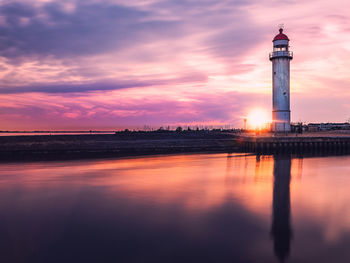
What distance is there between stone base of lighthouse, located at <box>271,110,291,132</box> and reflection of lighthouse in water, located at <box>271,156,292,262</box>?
22.6 meters

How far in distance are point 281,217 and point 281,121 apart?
113 ft

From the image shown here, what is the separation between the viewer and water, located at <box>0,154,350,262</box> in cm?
830

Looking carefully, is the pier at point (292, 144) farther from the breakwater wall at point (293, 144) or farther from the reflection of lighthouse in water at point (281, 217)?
the reflection of lighthouse in water at point (281, 217)

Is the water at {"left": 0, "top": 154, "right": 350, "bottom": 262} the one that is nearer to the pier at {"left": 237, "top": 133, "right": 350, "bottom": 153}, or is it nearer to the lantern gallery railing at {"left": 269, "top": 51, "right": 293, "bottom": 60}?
the pier at {"left": 237, "top": 133, "right": 350, "bottom": 153}

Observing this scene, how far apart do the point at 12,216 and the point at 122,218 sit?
183 inches

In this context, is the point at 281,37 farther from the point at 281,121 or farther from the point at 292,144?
the point at 292,144

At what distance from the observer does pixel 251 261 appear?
792cm

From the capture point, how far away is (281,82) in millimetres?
43344

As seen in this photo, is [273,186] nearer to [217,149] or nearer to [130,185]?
[130,185]

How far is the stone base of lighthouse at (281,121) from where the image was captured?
4341 cm

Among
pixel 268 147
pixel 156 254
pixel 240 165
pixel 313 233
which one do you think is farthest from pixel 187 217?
pixel 268 147

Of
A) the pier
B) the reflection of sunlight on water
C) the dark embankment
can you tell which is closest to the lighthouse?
the pier

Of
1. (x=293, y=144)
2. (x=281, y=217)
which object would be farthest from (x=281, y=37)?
(x=281, y=217)

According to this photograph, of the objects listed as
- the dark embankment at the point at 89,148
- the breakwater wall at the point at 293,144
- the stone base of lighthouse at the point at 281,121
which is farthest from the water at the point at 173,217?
the stone base of lighthouse at the point at 281,121
